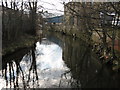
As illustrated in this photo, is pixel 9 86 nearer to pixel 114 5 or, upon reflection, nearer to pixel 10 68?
pixel 10 68

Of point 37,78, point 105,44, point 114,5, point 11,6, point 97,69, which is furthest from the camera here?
point 11,6

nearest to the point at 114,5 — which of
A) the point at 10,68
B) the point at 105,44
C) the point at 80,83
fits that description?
the point at 105,44

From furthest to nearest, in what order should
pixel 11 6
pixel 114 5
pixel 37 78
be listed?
1. pixel 11 6
2. pixel 114 5
3. pixel 37 78

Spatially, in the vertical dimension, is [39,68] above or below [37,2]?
below

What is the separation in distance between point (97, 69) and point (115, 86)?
14.3 ft

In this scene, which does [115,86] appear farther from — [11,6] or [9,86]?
[11,6]

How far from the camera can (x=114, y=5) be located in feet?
61.2

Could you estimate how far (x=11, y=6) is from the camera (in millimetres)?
32125

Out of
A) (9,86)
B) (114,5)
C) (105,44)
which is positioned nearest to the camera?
(9,86)

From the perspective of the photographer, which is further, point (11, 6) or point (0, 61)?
→ point (11, 6)

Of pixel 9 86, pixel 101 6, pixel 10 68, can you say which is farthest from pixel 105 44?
pixel 9 86

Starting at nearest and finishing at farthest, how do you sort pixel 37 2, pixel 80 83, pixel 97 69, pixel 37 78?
pixel 80 83 → pixel 37 78 → pixel 97 69 → pixel 37 2

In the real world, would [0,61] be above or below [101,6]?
below

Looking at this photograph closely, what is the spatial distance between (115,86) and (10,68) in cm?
812
